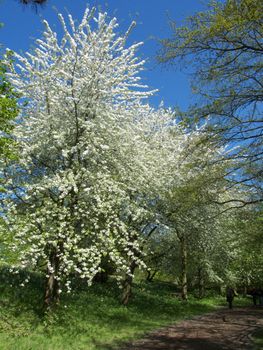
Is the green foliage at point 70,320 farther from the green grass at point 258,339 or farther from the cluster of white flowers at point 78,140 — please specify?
the green grass at point 258,339

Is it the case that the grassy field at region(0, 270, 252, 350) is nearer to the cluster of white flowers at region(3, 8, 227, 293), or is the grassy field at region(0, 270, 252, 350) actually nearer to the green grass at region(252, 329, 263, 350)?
the cluster of white flowers at region(3, 8, 227, 293)

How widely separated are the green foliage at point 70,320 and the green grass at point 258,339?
4251 millimetres

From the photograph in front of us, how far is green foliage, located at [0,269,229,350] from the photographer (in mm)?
12039

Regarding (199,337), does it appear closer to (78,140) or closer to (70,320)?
(70,320)

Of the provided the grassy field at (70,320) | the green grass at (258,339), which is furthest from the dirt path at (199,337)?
the grassy field at (70,320)

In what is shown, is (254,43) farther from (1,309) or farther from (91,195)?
(1,309)

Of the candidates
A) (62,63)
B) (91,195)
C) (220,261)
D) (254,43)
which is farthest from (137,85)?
(220,261)

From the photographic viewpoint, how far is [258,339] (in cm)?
1507

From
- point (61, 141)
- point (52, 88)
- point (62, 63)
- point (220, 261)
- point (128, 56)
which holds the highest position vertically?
point (128, 56)

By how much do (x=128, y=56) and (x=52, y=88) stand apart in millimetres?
3505

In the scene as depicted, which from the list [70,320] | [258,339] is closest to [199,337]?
[258,339]

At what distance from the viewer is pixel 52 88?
1505 centimetres

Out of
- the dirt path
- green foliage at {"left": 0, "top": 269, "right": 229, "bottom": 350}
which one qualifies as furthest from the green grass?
green foliage at {"left": 0, "top": 269, "right": 229, "bottom": 350}

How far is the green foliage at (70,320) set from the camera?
1204cm
